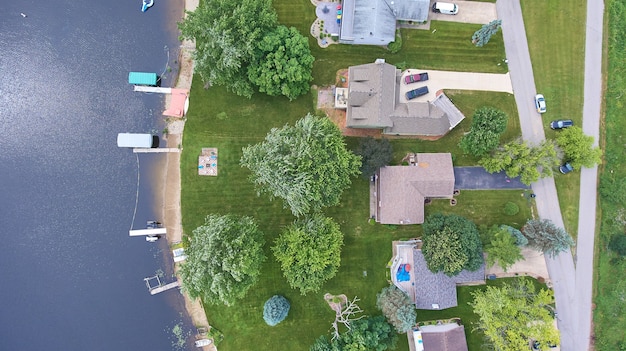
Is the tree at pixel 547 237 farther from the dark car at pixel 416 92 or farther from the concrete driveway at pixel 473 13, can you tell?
the concrete driveway at pixel 473 13

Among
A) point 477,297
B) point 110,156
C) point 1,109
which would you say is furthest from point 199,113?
point 477,297

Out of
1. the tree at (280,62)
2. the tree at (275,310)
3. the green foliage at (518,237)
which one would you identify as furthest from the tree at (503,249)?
the tree at (280,62)

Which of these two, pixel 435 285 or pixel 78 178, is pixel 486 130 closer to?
pixel 435 285

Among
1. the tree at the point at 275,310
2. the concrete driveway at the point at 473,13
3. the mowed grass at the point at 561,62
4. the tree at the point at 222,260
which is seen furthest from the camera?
the concrete driveway at the point at 473,13

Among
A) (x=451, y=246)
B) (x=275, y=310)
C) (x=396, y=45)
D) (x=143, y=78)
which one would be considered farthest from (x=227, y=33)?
(x=451, y=246)

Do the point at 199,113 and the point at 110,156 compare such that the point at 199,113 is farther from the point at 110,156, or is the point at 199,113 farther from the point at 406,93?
the point at 406,93
